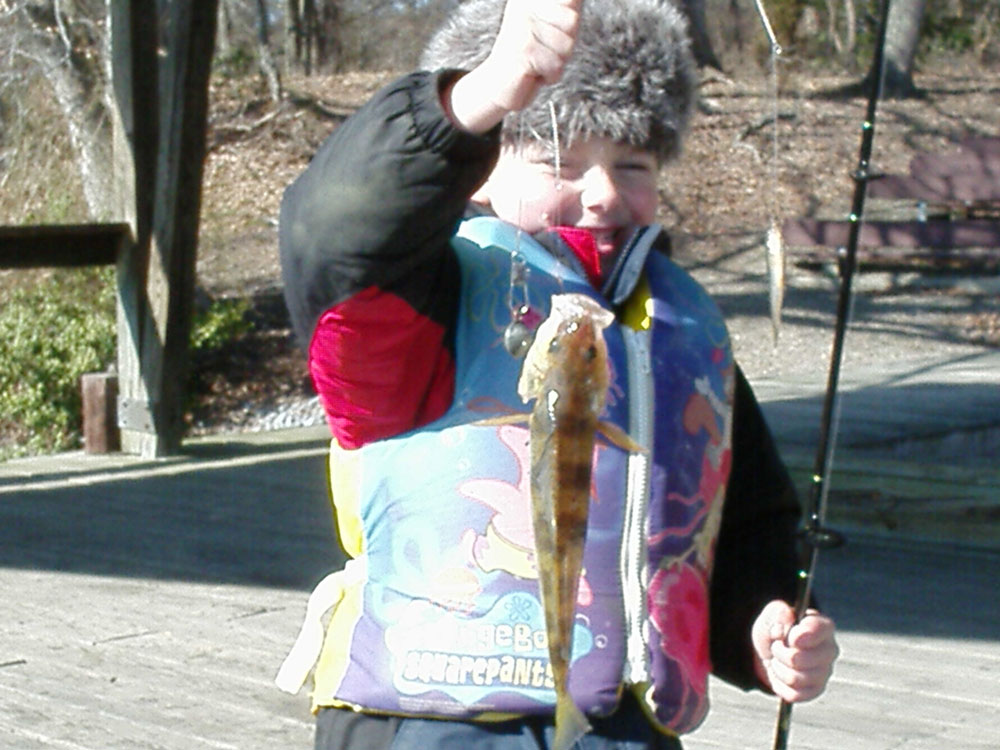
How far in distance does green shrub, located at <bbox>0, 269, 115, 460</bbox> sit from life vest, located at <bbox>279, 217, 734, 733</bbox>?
1013cm

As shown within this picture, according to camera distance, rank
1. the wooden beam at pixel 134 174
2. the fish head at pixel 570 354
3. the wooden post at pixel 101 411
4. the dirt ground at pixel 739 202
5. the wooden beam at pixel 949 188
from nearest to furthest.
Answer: the fish head at pixel 570 354
the wooden beam at pixel 134 174
the wooden post at pixel 101 411
the dirt ground at pixel 739 202
the wooden beam at pixel 949 188

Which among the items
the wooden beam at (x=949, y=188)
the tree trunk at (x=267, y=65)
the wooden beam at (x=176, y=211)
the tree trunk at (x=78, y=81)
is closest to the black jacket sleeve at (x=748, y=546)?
the wooden beam at (x=176, y=211)

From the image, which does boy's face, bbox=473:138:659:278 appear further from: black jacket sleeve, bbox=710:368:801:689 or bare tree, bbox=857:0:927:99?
bare tree, bbox=857:0:927:99

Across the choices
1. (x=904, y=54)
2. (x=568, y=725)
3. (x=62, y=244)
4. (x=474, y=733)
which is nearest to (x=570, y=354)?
(x=568, y=725)

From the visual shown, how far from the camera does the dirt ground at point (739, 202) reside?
43.5ft

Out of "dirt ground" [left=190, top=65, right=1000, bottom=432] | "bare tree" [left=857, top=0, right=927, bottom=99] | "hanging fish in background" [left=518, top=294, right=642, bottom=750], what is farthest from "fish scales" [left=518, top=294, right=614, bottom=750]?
"bare tree" [left=857, top=0, right=927, bottom=99]

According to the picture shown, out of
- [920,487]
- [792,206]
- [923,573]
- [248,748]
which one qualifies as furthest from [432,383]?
[792,206]

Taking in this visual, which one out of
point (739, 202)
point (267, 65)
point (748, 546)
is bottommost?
point (739, 202)

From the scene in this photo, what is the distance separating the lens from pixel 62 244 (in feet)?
29.5

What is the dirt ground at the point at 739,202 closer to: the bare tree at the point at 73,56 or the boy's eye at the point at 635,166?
the bare tree at the point at 73,56

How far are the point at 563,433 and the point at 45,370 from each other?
442 inches

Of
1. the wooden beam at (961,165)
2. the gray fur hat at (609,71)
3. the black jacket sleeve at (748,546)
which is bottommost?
the wooden beam at (961,165)

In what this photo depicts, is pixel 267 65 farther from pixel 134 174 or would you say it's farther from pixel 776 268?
pixel 776 268

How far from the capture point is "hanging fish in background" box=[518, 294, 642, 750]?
1.46 meters
